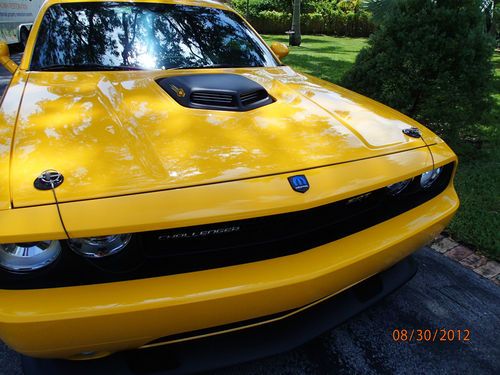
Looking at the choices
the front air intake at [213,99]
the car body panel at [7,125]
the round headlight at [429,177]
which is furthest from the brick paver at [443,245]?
the car body panel at [7,125]

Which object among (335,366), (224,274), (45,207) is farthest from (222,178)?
(335,366)

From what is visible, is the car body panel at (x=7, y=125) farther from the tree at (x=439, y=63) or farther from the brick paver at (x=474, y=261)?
the tree at (x=439, y=63)

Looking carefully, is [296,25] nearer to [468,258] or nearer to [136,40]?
[136,40]

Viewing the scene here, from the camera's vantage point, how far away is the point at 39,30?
2543mm

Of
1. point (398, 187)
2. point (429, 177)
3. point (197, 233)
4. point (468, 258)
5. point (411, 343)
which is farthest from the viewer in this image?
point (468, 258)

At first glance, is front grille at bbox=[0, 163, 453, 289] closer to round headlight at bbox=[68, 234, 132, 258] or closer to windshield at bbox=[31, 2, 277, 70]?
round headlight at bbox=[68, 234, 132, 258]

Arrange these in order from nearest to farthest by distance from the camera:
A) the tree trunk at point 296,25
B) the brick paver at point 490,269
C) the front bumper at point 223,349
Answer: the front bumper at point 223,349 < the brick paver at point 490,269 < the tree trunk at point 296,25

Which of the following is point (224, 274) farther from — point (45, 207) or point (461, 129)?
point (461, 129)

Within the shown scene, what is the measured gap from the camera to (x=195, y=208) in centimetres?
123

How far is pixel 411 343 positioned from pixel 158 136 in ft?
5.28

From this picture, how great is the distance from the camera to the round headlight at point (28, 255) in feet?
3.84

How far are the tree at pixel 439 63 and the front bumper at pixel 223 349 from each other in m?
3.02

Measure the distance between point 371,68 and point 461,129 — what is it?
1.16m
